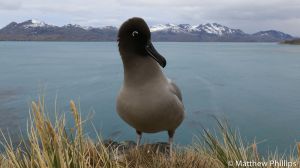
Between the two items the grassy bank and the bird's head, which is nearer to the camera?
the grassy bank

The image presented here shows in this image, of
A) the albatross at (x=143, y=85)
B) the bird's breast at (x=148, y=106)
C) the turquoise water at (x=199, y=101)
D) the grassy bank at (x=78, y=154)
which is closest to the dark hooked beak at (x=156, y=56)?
the albatross at (x=143, y=85)

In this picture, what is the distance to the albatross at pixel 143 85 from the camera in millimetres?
4266

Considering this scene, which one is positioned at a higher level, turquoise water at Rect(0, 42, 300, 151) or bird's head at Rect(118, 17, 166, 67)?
bird's head at Rect(118, 17, 166, 67)

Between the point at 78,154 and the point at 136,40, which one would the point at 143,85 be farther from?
the point at 78,154

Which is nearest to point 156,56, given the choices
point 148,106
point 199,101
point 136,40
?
point 136,40

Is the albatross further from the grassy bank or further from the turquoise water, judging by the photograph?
the turquoise water

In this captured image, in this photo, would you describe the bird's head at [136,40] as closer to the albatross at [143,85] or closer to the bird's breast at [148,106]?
the albatross at [143,85]

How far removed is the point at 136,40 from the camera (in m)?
4.32

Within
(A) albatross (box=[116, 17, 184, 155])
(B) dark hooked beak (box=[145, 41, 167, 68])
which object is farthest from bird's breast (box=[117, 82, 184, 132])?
(B) dark hooked beak (box=[145, 41, 167, 68])

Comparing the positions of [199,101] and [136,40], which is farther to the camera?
[199,101]

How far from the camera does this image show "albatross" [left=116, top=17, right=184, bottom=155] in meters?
4.27

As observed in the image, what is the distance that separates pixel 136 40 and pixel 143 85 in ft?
1.77

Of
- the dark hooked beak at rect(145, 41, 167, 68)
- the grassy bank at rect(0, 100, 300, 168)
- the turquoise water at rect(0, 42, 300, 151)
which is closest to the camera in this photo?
the grassy bank at rect(0, 100, 300, 168)

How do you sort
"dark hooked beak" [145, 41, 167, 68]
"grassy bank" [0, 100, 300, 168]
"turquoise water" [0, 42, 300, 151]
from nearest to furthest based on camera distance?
"grassy bank" [0, 100, 300, 168]
"dark hooked beak" [145, 41, 167, 68]
"turquoise water" [0, 42, 300, 151]
